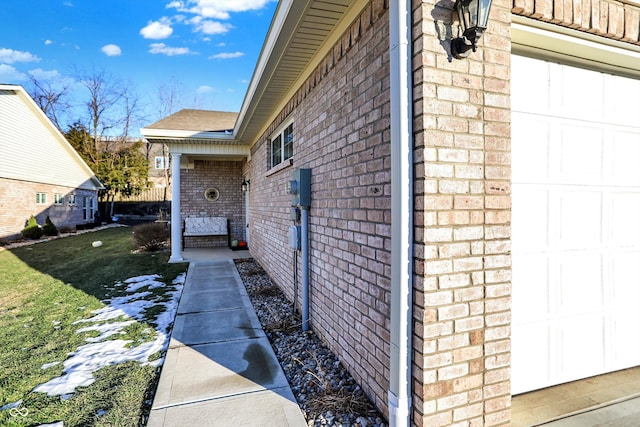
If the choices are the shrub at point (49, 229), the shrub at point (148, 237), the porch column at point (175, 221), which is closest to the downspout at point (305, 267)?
the porch column at point (175, 221)

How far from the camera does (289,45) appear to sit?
3.49 metres

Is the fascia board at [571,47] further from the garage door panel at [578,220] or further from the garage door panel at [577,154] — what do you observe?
the garage door panel at [578,220]

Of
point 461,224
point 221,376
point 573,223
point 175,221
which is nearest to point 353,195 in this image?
point 461,224

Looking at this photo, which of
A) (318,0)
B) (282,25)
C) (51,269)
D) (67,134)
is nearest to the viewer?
(318,0)

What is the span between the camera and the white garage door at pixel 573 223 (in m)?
2.31

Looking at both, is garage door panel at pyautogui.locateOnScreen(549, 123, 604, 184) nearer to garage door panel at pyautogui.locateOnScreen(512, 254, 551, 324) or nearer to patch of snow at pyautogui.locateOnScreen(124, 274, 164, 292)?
garage door panel at pyautogui.locateOnScreen(512, 254, 551, 324)

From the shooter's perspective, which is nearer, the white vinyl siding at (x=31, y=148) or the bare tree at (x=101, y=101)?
the white vinyl siding at (x=31, y=148)

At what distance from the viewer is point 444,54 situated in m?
1.84

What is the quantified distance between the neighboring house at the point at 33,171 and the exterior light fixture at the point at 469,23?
16.5m

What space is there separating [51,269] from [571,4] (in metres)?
10.2

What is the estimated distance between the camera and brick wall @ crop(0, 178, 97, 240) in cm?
1269

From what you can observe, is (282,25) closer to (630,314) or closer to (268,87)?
(268,87)

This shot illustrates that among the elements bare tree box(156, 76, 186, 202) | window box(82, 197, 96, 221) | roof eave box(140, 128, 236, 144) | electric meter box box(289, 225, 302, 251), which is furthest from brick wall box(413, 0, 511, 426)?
bare tree box(156, 76, 186, 202)

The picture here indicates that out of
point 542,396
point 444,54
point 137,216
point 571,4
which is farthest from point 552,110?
point 137,216
